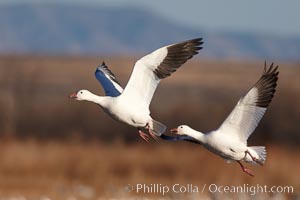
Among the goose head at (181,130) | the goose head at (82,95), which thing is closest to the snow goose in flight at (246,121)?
the goose head at (181,130)

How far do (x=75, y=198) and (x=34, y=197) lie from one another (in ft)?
2.41

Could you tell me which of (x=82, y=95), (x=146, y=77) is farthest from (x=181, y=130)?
(x=82, y=95)

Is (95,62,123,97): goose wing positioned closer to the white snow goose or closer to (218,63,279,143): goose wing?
the white snow goose

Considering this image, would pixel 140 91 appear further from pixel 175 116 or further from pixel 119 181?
pixel 175 116

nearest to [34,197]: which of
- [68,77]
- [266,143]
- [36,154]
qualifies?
[36,154]

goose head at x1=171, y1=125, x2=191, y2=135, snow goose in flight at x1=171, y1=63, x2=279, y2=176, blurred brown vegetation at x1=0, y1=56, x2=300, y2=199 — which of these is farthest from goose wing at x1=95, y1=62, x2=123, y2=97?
blurred brown vegetation at x1=0, y1=56, x2=300, y2=199

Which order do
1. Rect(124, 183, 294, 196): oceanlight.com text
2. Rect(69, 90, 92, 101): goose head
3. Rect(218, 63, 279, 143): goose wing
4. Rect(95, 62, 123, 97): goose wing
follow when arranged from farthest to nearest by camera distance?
Rect(124, 183, 294, 196): oceanlight.com text, Rect(95, 62, 123, 97): goose wing, Rect(69, 90, 92, 101): goose head, Rect(218, 63, 279, 143): goose wing

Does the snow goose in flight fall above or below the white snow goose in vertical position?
below

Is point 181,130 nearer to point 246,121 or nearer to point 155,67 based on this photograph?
point 246,121

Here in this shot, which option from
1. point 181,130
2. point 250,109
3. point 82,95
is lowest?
point 181,130

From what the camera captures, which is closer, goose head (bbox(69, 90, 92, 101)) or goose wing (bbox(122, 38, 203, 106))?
goose wing (bbox(122, 38, 203, 106))

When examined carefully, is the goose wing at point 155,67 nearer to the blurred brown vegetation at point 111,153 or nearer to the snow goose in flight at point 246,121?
the snow goose in flight at point 246,121

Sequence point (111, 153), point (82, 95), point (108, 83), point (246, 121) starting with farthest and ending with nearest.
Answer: point (111, 153)
point (108, 83)
point (82, 95)
point (246, 121)

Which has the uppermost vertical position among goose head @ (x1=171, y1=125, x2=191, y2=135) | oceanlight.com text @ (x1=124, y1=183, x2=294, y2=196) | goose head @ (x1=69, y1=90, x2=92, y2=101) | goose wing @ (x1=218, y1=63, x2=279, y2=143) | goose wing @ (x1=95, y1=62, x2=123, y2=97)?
goose wing @ (x1=95, y1=62, x2=123, y2=97)
